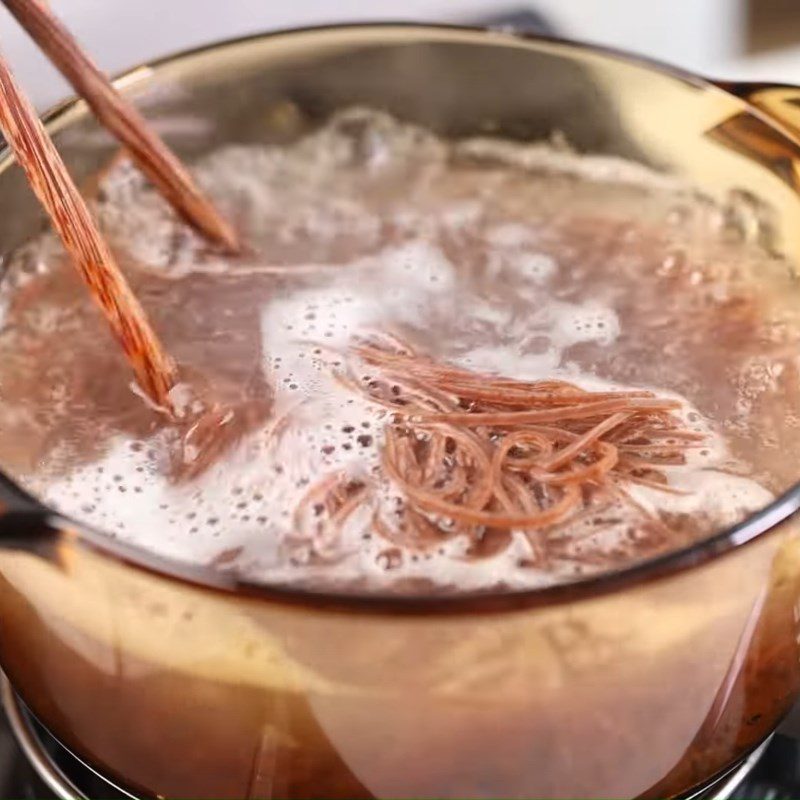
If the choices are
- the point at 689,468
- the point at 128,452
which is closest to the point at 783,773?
the point at 689,468

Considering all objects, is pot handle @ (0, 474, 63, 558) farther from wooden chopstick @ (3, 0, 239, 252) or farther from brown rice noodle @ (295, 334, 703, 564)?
wooden chopstick @ (3, 0, 239, 252)

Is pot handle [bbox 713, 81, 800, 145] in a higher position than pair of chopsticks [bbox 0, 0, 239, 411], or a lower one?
higher

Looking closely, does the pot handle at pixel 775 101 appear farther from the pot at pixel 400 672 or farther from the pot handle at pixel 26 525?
the pot handle at pixel 26 525

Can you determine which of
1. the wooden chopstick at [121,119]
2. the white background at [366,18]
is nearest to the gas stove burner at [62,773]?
the wooden chopstick at [121,119]

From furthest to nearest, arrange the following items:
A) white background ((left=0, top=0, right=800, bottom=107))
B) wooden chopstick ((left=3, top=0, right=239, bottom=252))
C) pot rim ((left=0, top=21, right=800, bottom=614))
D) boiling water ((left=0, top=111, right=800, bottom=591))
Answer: white background ((left=0, top=0, right=800, bottom=107))
wooden chopstick ((left=3, top=0, right=239, bottom=252))
boiling water ((left=0, top=111, right=800, bottom=591))
pot rim ((left=0, top=21, right=800, bottom=614))

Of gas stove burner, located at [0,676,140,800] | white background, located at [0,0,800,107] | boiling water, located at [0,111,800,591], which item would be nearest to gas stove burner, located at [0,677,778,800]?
gas stove burner, located at [0,676,140,800]

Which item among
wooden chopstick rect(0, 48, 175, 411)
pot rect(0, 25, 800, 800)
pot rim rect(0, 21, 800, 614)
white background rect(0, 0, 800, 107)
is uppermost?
white background rect(0, 0, 800, 107)
